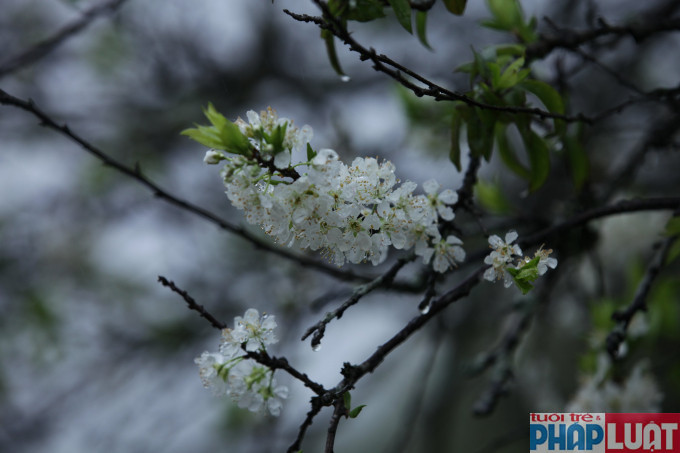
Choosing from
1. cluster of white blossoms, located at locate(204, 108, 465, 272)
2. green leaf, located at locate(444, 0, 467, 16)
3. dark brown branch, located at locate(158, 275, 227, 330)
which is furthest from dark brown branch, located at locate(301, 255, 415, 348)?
green leaf, located at locate(444, 0, 467, 16)

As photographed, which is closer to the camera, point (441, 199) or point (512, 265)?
point (512, 265)

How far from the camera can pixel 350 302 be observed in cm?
117

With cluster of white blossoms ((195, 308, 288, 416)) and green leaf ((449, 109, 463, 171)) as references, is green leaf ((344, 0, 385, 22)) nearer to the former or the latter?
green leaf ((449, 109, 463, 171))

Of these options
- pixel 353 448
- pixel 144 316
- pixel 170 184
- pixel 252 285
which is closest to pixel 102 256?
pixel 144 316

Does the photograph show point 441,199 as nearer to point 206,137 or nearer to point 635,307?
point 206,137

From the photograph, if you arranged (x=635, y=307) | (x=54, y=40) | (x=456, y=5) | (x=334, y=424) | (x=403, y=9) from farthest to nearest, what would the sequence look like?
1. (x=54, y=40)
2. (x=635, y=307)
3. (x=456, y=5)
4. (x=403, y=9)
5. (x=334, y=424)

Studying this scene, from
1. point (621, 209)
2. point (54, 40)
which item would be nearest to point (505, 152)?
point (621, 209)

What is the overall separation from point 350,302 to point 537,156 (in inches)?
30.1

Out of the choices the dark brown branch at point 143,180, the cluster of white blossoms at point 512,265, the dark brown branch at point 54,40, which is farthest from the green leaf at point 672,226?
the dark brown branch at point 54,40

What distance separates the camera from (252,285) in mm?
3852

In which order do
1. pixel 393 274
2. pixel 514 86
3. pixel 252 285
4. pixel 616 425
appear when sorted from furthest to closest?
pixel 252 285
pixel 616 425
pixel 514 86
pixel 393 274

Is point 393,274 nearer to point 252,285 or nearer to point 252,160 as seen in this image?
point 252,160

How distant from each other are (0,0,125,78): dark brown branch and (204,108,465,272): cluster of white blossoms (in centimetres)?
126

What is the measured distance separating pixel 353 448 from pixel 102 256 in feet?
8.87
